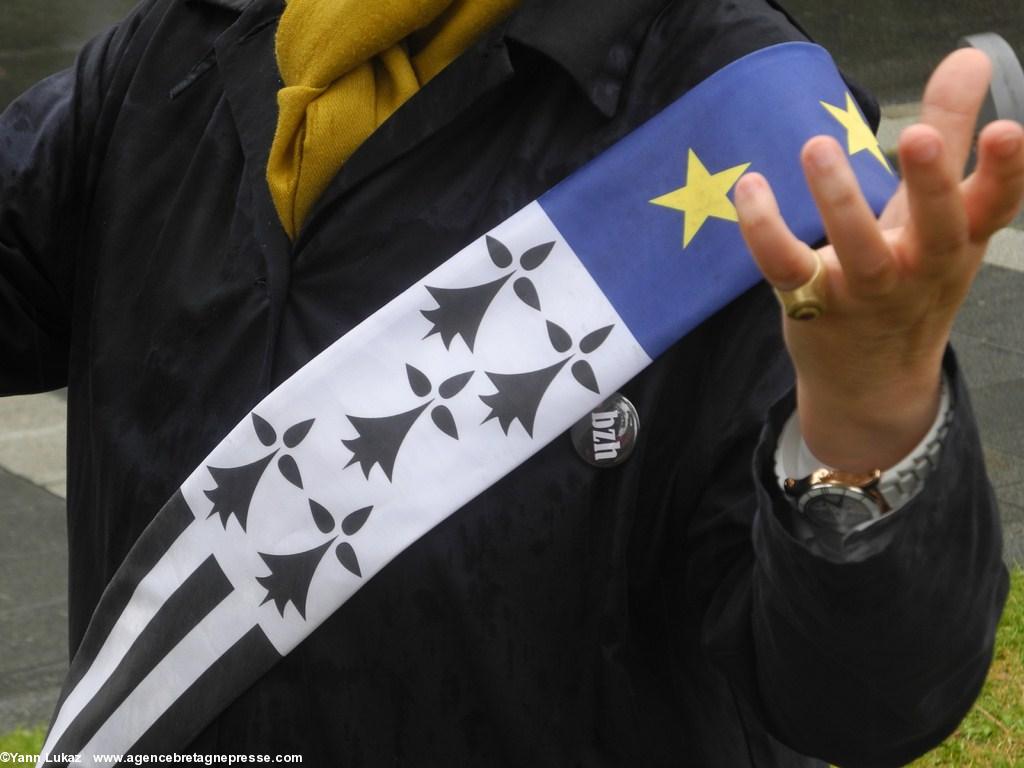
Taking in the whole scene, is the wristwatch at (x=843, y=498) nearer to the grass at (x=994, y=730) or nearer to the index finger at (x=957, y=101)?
the index finger at (x=957, y=101)

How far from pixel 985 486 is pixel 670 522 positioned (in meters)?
0.33

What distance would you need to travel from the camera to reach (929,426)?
1.14m

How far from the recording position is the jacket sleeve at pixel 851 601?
3.77ft

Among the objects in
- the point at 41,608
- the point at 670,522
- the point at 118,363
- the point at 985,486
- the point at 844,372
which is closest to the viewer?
the point at 844,372

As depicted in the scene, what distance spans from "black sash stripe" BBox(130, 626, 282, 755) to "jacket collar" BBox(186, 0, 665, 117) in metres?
0.67

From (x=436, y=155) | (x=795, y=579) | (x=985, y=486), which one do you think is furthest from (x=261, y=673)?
(x=985, y=486)

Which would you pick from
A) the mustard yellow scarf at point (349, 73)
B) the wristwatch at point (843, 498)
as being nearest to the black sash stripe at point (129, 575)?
the mustard yellow scarf at point (349, 73)

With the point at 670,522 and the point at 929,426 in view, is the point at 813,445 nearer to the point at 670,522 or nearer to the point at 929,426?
the point at 929,426

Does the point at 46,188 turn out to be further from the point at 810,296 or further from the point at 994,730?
the point at 994,730

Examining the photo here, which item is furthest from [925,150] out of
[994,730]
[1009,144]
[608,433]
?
[994,730]

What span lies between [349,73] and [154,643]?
682 mm

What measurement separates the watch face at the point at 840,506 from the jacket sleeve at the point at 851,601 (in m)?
0.02

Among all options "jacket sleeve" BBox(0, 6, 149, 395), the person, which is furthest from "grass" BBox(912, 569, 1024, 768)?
"jacket sleeve" BBox(0, 6, 149, 395)

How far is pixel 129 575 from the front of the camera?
1759mm
